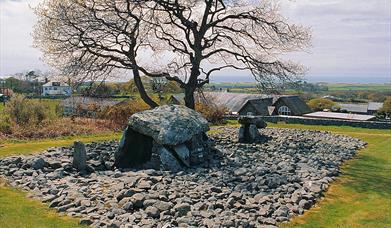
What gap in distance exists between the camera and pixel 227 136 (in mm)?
28188

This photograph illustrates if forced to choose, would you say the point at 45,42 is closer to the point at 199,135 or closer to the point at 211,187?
the point at 199,135

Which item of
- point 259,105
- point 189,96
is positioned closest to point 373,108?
point 259,105

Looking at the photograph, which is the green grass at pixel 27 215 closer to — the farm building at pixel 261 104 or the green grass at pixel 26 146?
the green grass at pixel 26 146

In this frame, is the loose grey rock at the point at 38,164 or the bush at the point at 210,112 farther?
the bush at the point at 210,112

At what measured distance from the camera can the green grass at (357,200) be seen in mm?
11906

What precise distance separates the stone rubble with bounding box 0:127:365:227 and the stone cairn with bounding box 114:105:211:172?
67 cm

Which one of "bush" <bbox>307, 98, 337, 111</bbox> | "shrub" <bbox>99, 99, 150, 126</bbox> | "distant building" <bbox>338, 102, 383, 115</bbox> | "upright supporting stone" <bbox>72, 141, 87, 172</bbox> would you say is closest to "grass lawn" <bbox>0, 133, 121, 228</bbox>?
"upright supporting stone" <bbox>72, 141, 87, 172</bbox>

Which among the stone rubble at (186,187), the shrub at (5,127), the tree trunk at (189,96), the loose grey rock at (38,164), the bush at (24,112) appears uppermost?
the tree trunk at (189,96)

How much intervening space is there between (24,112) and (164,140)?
1924 cm

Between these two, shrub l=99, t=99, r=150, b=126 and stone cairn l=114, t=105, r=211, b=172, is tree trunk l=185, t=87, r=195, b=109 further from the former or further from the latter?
shrub l=99, t=99, r=150, b=126

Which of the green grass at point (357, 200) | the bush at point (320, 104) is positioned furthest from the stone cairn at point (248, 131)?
the bush at point (320, 104)

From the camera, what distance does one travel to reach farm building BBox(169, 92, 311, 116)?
180ft

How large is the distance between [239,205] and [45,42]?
1614cm

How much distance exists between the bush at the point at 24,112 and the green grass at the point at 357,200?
23.4 meters
